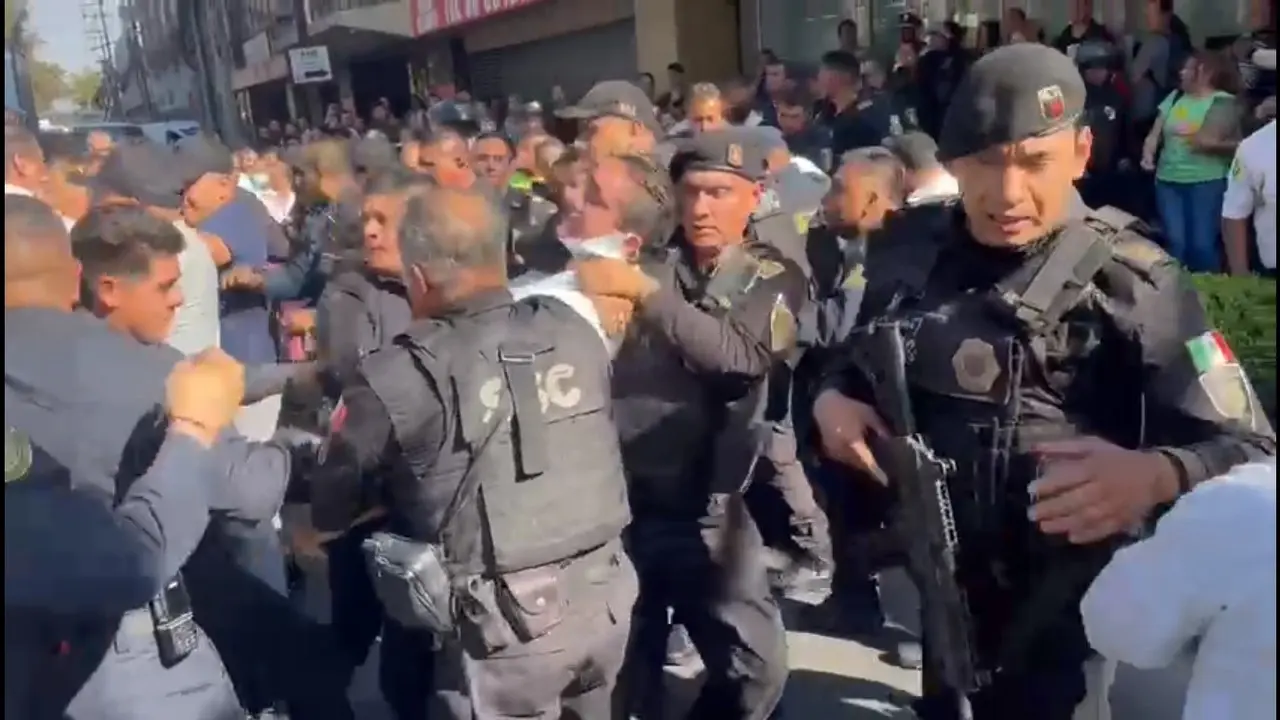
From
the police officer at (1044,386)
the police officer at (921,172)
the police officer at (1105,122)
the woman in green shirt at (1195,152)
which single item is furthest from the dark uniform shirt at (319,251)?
the woman in green shirt at (1195,152)

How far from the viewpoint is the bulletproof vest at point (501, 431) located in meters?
2.30

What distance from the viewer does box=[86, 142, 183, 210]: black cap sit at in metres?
4.25

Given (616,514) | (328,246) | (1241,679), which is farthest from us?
(328,246)

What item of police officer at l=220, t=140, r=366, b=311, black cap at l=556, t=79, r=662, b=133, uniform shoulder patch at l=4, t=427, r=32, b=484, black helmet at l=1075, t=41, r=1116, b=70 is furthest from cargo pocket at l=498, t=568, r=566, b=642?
black helmet at l=1075, t=41, r=1116, b=70

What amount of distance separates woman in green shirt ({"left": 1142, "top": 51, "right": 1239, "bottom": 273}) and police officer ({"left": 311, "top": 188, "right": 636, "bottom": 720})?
3.96 meters

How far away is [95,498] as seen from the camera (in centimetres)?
212

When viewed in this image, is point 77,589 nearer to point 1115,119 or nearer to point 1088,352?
point 1088,352

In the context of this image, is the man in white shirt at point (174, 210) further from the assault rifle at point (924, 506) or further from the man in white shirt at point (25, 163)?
the assault rifle at point (924, 506)

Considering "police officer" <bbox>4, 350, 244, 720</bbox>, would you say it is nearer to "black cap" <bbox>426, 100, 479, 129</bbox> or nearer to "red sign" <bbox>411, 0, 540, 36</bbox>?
"black cap" <bbox>426, 100, 479, 129</bbox>

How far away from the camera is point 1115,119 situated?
6277mm

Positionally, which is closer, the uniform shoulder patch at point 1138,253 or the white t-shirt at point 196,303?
the uniform shoulder patch at point 1138,253

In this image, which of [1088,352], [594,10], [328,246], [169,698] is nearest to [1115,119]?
[594,10]

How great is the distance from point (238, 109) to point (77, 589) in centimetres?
370

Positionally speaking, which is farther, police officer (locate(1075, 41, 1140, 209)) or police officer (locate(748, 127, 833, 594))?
police officer (locate(1075, 41, 1140, 209))
